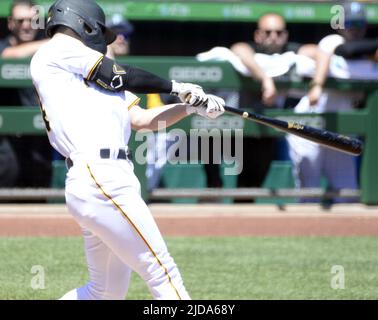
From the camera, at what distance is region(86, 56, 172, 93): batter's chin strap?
4270mm

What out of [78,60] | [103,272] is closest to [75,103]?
[78,60]

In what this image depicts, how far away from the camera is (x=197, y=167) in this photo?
28.5 feet

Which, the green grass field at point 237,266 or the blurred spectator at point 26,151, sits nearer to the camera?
the green grass field at point 237,266

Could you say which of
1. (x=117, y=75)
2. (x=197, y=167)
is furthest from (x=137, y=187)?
(x=197, y=167)

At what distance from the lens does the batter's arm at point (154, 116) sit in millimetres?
4617

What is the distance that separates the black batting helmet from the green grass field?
6.04 ft

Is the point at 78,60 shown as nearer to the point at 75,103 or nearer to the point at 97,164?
the point at 75,103

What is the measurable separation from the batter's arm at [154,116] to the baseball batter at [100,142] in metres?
0.05

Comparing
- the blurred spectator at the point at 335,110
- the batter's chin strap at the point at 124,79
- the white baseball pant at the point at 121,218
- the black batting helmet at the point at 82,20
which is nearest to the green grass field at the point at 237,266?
the blurred spectator at the point at 335,110

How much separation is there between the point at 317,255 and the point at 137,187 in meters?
3.26

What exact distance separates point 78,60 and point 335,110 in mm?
4938

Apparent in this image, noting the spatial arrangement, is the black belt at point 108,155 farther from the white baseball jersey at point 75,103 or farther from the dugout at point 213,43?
the dugout at point 213,43

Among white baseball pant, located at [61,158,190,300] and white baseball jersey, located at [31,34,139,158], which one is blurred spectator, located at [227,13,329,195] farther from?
white baseball pant, located at [61,158,190,300]
